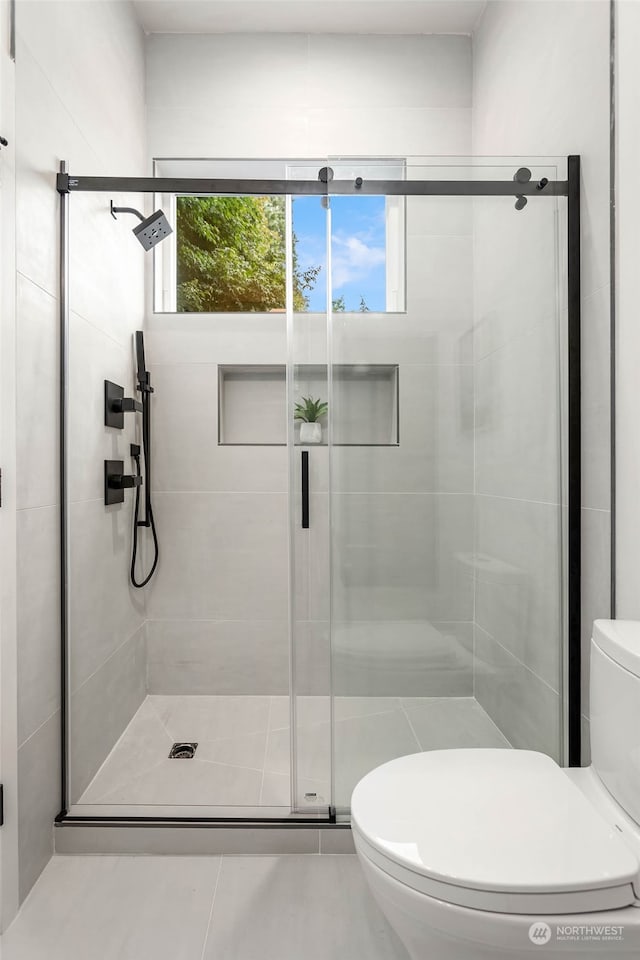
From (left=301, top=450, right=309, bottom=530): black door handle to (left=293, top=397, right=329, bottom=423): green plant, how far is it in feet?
0.34

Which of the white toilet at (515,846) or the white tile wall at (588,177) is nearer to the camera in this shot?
the white toilet at (515,846)

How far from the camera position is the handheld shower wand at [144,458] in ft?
7.52

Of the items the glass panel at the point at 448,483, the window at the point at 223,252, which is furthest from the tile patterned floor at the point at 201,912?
the window at the point at 223,252

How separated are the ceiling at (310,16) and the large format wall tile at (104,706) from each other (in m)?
2.62

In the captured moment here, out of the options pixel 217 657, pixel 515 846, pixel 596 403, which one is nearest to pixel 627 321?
pixel 596 403

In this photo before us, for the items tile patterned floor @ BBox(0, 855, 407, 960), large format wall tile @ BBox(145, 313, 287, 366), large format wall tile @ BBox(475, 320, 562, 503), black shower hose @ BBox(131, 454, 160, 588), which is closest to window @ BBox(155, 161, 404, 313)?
large format wall tile @ BBox(145, 313, 287, 366)

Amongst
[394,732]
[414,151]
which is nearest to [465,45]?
[414,151]

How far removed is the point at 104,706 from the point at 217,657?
665 mm

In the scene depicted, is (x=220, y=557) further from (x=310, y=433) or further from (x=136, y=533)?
(x=310, y=433)

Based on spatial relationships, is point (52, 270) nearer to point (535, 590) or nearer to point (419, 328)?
point (419, 328)

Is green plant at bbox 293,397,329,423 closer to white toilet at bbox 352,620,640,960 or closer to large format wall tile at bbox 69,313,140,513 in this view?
large format wall tile at bbox 69,313,140,513

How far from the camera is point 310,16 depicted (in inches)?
91.2

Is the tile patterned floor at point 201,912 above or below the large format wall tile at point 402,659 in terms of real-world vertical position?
below

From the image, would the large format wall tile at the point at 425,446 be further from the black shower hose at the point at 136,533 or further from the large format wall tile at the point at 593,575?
the black shower hose at the point at 136,533
